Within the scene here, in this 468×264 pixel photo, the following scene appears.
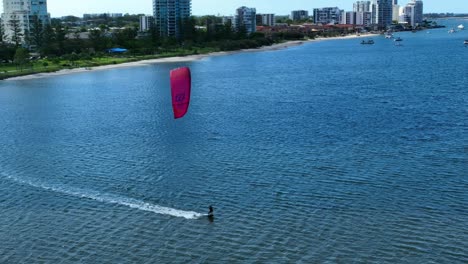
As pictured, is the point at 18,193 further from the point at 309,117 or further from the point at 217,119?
the point at 309,117

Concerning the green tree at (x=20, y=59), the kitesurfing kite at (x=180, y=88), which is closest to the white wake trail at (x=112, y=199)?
the kitesurfing kite at (x=180, y=88)

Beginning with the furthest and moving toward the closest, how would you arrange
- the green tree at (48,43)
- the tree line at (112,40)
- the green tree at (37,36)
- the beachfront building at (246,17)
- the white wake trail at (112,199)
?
1. the beachfront building at (246,17)
2. the green tree at (37,36)
3. the tree line at (112,40)
4. the green tree at (48,43)
5. the white wake trail at (112,199)

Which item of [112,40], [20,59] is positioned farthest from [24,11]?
[20,59]

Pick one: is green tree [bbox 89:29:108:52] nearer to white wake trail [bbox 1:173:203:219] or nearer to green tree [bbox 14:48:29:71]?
green tree [bbox 14:48:29:71]

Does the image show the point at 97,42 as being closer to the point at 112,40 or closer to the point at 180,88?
the point at 112,40

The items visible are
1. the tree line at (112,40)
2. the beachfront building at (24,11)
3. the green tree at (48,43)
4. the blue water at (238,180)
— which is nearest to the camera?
the blue water at (238,180)

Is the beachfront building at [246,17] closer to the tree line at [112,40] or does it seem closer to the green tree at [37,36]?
the tree line at [112,40]

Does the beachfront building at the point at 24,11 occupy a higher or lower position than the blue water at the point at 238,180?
higher

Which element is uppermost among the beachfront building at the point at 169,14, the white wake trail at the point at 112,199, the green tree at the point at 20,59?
the beachfront building at the point at 169,14
